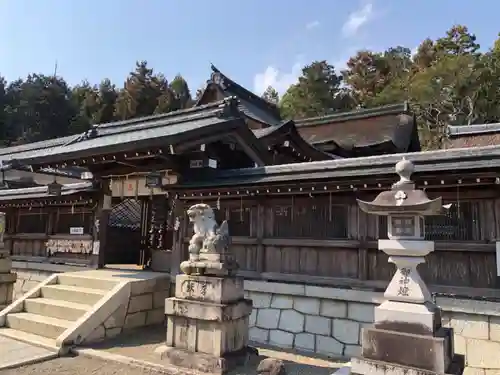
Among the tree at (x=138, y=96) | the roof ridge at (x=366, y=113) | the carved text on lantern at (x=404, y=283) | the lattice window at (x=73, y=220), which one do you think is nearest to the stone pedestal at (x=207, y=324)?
the carved text on lantern at (x=404, y=283)

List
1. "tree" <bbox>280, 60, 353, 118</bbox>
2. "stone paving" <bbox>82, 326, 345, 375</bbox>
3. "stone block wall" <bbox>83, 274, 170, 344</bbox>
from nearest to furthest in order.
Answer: "stone paving" <bbox>82, 326, 345, 375</bbox> < "stone block wall" <bbox>83, 274, 170, 344</bbox> < "tree" <bbox>280, 60, 353, 118</bbox>

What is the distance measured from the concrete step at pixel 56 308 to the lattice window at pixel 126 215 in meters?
5.85

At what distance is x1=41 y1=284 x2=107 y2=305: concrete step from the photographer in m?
8.52

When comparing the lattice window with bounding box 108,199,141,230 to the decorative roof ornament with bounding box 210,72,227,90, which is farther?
the decorative roof ornament with bounding box 210,72,227,90

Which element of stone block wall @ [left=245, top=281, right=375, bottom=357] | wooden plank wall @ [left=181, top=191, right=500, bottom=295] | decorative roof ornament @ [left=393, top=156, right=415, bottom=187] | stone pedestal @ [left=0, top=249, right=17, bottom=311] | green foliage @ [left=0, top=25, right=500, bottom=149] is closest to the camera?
decorative roof ornament @ [left=393, top=156, right=415, bottom=187]

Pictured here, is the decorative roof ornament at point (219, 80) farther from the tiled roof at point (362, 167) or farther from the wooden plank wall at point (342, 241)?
the wooden plank wall at point (342, 241)

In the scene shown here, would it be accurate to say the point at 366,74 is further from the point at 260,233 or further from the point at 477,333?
the point at 477,333

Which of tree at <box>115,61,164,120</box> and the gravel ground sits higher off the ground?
tree at <box>115,61,164,120</box>

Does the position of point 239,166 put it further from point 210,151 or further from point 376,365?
point 376,365

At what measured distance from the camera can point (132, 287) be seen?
338 inches

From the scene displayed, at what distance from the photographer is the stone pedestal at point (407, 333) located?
14.2ft

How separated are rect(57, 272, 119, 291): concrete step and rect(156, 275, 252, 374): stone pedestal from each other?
116 inches

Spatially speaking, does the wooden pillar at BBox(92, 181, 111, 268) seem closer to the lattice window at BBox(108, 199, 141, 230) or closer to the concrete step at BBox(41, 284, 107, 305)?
the concrete step at BBox(41, 284, 107, 305)

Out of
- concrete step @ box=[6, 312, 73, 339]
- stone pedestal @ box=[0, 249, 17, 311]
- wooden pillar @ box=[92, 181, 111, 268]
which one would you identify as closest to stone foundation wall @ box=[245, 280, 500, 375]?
concrete step @ box=[6, 312, 73, 339]
